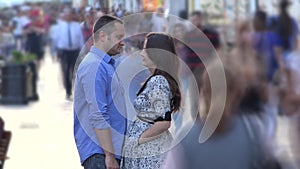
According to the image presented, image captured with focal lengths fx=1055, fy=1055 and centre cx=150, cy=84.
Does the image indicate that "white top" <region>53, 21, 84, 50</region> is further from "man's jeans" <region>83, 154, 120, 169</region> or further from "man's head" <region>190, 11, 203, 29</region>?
"man's jeans" <region>83, 154, 120, 169</region>

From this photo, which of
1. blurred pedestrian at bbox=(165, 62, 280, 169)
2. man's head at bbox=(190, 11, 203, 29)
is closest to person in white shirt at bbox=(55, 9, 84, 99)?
man's head at bbox=(190, 11, 203, 29)

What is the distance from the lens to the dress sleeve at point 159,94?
575 centimetres

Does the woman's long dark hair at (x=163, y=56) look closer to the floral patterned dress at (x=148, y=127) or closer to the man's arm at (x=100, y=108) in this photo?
the floral patterned dress at (x=148, y=127)

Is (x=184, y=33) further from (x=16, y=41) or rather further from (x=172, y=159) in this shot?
(x=16, y=41)

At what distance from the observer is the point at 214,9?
692 inches

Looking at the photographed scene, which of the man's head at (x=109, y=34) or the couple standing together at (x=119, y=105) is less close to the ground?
the man's head at (x=109, y=34)

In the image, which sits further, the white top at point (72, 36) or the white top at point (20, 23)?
the white top at point (20, 23)

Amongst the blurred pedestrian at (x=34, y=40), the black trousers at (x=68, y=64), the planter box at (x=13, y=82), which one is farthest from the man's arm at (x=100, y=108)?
the blurred pedestrian at (x=34, y=40)

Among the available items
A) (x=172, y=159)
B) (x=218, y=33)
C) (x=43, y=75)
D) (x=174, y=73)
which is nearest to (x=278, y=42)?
(x=218, y=33)

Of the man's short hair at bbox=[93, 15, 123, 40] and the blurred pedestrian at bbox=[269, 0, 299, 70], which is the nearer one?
the man's short hair at bbox=[93, 15, 123, 40]

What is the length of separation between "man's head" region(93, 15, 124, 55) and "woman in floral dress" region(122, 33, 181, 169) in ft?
0.56

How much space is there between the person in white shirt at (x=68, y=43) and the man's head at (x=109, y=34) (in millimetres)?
14393

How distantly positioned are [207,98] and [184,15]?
1273 cm

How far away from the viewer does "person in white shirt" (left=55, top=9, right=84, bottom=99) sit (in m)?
20.4
